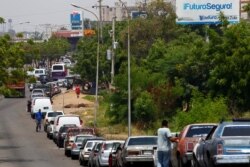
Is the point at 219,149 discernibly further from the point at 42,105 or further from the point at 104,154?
the point at 42,105

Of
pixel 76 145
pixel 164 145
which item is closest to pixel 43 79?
pixel 76 145

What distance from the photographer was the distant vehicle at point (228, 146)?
24.9 metres

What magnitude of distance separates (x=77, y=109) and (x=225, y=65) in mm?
40854

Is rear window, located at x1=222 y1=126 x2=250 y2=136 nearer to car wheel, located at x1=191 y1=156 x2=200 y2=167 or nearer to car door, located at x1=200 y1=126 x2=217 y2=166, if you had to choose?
car door, located at x1=200 y1=126 x2=217 y2=166

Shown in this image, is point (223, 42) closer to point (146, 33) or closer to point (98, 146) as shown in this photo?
point (98, 146)

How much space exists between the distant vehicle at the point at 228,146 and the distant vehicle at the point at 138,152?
1009 centimetres

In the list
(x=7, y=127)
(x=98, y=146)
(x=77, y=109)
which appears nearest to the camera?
(x=98, y=146)

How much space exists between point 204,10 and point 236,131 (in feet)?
189

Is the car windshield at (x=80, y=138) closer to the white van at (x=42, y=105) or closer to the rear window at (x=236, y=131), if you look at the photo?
the rear window at (x=236, y=131)

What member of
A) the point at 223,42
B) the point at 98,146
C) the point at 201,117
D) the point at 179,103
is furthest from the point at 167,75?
the point at 98,146

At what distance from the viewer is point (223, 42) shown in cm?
6050

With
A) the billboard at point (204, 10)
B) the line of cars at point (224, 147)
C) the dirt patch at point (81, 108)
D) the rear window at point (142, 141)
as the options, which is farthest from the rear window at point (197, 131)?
the billboard at point (204, 10)

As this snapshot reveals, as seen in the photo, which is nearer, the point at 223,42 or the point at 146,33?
the point at 223,42

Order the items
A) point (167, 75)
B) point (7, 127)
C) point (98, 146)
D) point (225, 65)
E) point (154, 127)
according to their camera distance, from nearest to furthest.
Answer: point (98, 146), point (225, 65), point (154, 127), point (167, 75), point (7, 127)
